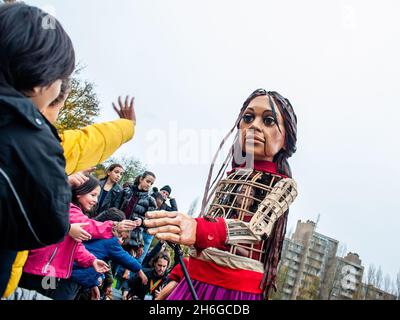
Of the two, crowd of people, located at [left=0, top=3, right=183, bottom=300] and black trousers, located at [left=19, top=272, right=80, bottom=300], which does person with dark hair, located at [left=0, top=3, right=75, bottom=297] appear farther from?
black trousers, located at [left=19, top=272, right=80, bottom=300]

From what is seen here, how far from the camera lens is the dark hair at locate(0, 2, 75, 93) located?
41.6 inches

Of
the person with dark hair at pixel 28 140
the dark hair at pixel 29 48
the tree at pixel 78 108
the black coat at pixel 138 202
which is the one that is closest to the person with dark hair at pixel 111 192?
the black coat at pixel 138 202

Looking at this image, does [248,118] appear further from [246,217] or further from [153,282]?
[153,282]

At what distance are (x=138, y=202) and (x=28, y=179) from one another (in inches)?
169

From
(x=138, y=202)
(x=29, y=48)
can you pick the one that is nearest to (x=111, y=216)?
(x=138, y=202)

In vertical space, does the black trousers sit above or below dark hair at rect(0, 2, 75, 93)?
below

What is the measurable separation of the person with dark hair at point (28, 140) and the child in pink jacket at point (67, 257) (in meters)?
1.33

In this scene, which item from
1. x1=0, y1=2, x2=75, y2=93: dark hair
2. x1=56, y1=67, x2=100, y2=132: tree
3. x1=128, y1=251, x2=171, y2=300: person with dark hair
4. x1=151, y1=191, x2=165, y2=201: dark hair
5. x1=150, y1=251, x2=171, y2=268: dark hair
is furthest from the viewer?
x1=56, y1=67, x2=100, y2=132: tree

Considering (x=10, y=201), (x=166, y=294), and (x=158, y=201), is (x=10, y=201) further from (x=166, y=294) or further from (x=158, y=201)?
(x=158, y=201)

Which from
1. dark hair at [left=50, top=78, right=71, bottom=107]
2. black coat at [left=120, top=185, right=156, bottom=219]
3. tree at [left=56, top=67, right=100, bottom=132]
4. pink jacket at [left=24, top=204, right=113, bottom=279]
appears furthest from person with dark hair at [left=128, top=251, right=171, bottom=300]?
tree at [left=56, top=67, right=100, bottom=132]

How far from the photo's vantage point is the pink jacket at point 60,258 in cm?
239

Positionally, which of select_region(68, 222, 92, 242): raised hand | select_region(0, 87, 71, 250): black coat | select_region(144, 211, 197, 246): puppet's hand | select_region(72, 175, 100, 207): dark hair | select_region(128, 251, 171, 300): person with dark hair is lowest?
select_region(128, 251, 171, 300): person with dark hair
